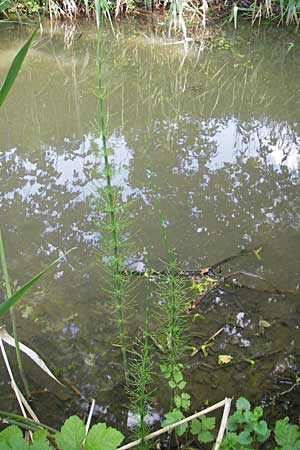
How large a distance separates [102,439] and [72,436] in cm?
6

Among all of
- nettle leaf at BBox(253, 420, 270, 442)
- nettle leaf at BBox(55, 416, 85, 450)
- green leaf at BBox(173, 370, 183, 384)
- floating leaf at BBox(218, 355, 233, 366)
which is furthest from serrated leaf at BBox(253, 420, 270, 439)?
nettle leaf at BBox(55, 416, 85, 450)

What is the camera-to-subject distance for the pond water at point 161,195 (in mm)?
1685

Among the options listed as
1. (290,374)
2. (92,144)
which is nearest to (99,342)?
(290,374)

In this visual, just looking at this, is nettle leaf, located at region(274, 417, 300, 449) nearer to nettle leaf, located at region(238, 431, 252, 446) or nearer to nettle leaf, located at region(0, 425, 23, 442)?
nettle leaf, located at region(238, 431, 252, 446)

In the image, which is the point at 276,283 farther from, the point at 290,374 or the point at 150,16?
the point at 150,16

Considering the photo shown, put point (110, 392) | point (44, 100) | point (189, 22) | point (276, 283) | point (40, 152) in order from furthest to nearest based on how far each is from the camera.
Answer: point (189, 22) → point (44, 100) → point (40, 152) → point (276, 283) → point (110, 392)

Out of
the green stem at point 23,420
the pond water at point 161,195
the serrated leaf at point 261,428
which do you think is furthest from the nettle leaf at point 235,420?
the green stem at point 23,420

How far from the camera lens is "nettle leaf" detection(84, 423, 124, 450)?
892 millimetres

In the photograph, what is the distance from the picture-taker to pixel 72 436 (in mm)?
903

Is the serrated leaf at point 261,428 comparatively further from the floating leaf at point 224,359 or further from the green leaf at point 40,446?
the green leaf at point 40,446

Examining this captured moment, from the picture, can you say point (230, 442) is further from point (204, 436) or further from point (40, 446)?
point (40, 446)

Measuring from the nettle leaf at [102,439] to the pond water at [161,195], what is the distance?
0.67m

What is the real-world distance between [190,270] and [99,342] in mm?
544

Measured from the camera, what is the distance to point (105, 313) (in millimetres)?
1891
